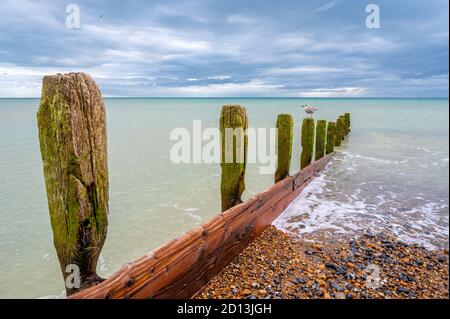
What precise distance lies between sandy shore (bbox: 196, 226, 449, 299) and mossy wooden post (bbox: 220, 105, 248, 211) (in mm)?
862

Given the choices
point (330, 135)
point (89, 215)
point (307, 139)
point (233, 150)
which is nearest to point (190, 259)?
point (89, 215)

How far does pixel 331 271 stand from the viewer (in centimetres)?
390

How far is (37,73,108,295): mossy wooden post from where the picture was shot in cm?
227

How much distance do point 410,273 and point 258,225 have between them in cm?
209

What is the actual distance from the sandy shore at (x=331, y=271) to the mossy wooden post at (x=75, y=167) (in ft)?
4.43

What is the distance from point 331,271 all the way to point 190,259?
1.96 meters

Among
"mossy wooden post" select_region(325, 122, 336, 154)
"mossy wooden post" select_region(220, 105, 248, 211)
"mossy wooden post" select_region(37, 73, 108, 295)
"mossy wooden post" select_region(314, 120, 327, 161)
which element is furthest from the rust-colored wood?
"mossy wooden post" select_region(325, 122, 336, 154)

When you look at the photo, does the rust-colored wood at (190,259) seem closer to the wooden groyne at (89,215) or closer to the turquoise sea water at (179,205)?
the wooden groyne at (89,215)

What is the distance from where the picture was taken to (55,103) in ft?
7.37

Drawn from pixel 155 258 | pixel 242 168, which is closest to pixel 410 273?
pixel 242 168

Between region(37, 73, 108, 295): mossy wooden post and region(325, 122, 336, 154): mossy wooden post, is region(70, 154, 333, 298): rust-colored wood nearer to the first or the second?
region(37, 73, 108, 295): mossy wooden post

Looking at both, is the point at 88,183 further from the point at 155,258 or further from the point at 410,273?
the point at 410,273
